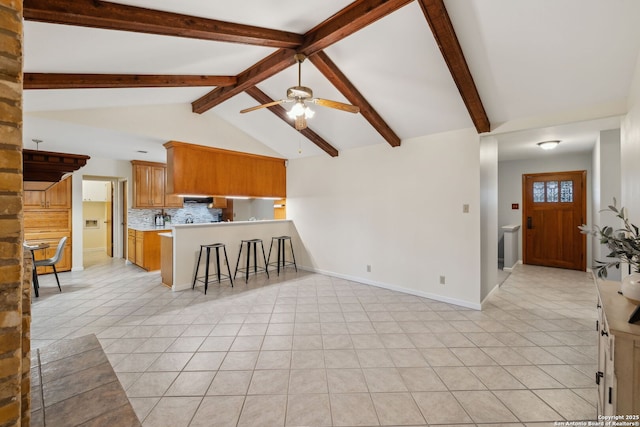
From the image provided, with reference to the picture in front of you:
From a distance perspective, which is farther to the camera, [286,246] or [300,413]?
[286,246]

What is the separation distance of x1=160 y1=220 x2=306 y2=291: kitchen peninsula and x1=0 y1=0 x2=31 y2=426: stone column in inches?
155

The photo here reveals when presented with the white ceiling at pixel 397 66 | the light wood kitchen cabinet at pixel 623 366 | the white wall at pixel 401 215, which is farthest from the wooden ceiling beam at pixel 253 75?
the light wood kitchen cabinet at pixel 623 366

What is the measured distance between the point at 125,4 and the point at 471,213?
430 centimetres

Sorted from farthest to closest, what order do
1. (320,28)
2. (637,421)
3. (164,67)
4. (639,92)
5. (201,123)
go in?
1. (201,123)
2. (164,67)
3. (320,28)
4. (639,92)
5. (637,421)

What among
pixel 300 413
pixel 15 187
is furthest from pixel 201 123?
pixel 300 413

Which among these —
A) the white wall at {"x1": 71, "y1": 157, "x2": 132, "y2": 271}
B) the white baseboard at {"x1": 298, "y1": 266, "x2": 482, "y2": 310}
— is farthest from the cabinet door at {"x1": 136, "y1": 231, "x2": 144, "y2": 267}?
the white baseboard at {"x1": 298, "y1": 266, "x2": 482, "y2": 310}

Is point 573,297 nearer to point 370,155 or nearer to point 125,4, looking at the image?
point 370,155

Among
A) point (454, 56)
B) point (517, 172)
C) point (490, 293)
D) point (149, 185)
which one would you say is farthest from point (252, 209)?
point (517, 172)

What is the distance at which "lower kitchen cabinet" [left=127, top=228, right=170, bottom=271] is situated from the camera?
5.92 meters

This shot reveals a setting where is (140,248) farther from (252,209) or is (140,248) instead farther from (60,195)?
(252,209)

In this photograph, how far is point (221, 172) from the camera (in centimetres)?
541

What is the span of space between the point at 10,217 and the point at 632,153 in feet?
13.8

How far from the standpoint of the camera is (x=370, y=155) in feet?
16.2

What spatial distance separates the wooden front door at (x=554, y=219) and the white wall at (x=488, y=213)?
2945 millimetres
